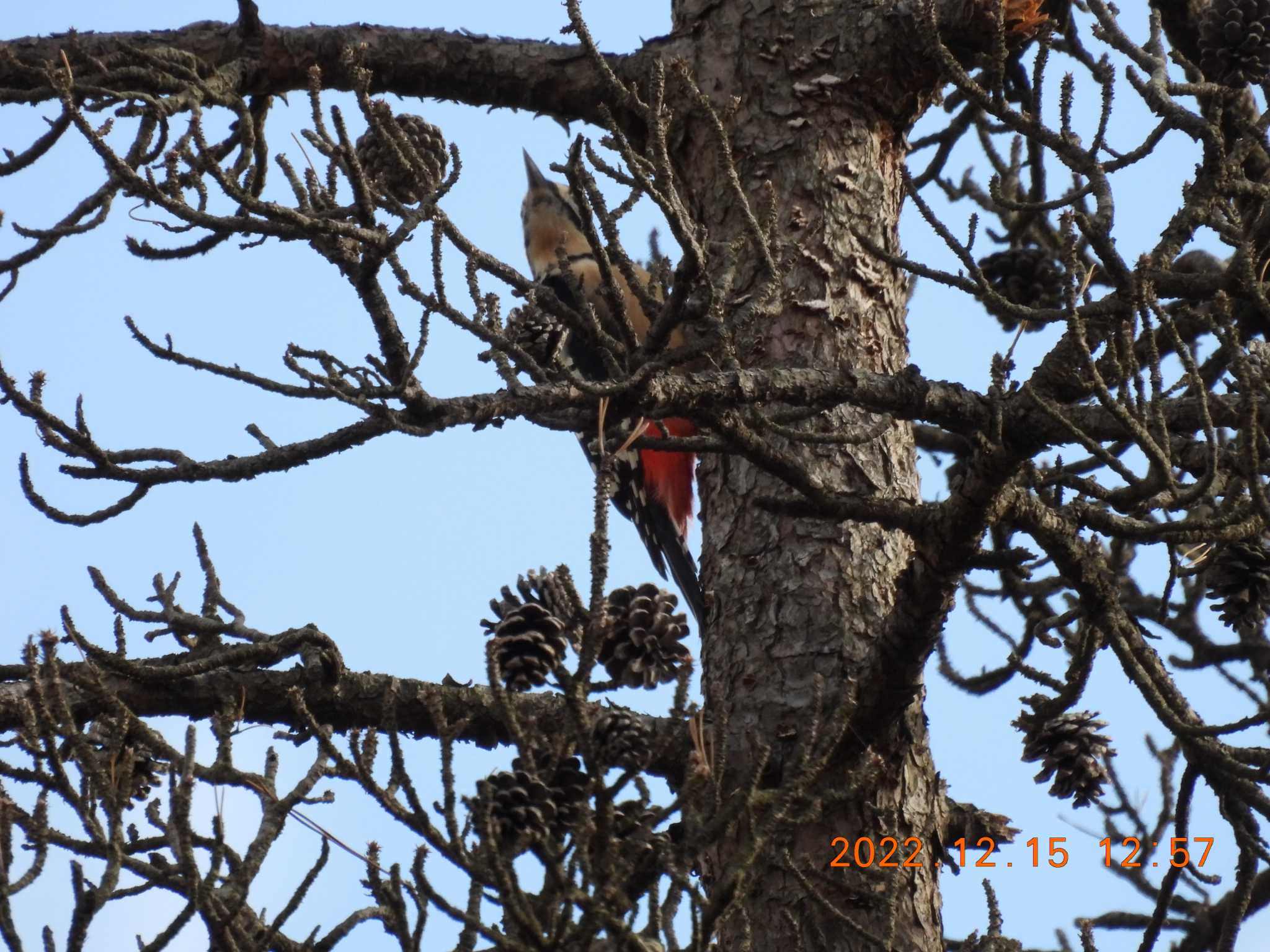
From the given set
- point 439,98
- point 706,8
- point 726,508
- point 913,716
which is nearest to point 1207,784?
point 913,716

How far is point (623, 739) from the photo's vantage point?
85.4 inches

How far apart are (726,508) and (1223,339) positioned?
4.27 ft

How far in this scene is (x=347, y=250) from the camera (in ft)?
7.84

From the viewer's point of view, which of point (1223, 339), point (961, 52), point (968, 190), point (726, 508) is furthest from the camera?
point (968, 190)

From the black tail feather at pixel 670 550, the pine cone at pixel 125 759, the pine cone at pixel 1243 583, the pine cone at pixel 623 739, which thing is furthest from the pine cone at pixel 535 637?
the black tail feather at pixel 670 550

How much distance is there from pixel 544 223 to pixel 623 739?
16.0ft

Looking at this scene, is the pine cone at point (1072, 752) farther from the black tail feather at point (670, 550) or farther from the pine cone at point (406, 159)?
the black tail feather at point (670, 550)

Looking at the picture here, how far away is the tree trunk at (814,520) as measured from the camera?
297 centimetres

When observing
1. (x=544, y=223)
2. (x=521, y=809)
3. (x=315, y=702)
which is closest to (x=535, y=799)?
(x=521, y=809)

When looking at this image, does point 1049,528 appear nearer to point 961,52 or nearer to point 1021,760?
point 1021,760

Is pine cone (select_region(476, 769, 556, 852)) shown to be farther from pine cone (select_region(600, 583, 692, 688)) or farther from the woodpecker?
the woodpecker

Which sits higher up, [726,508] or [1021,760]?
[726,508]

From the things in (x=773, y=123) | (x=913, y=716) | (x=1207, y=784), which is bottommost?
(x=1207, y=784)

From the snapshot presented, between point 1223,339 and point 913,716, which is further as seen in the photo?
point 913,716
